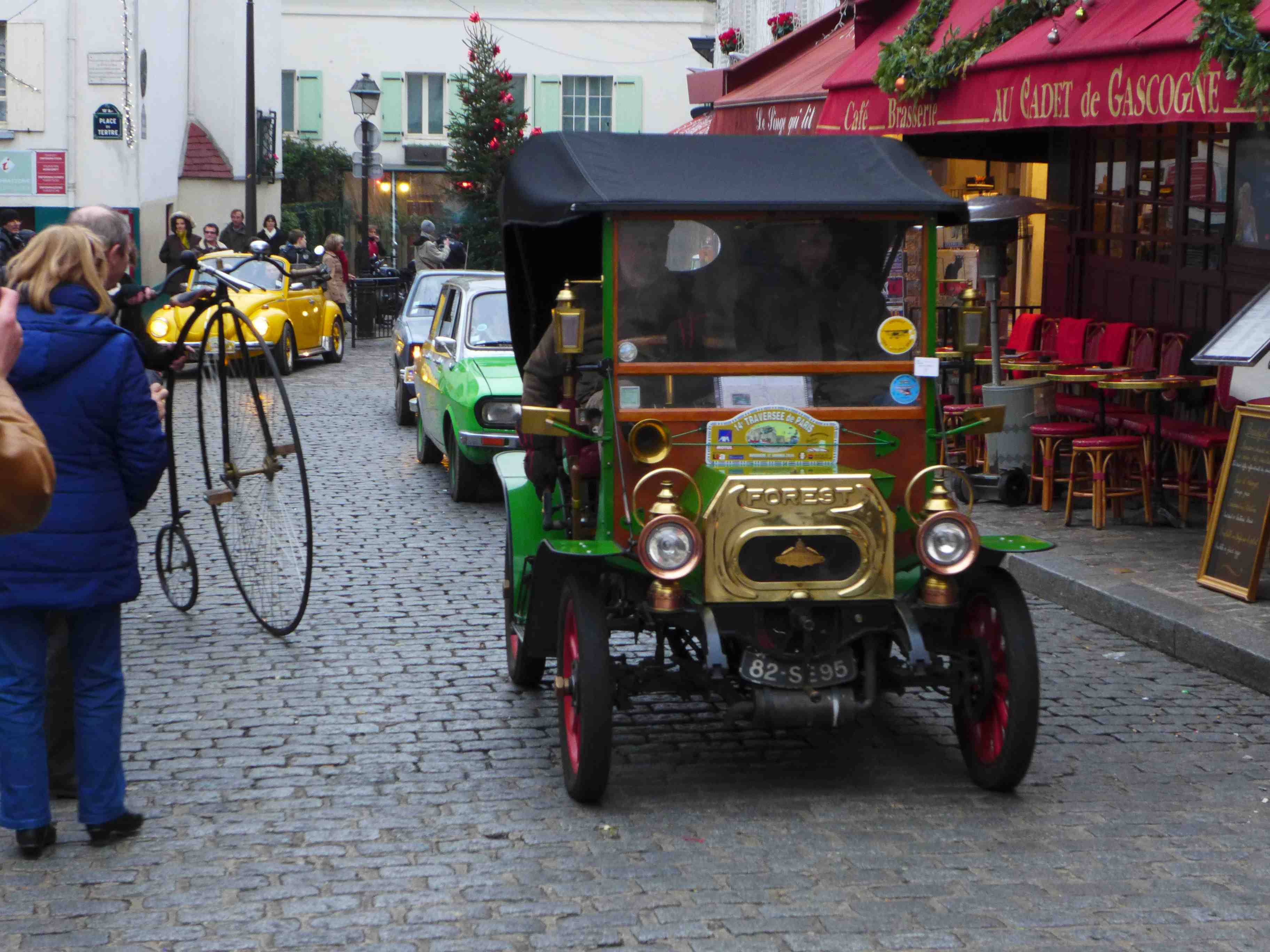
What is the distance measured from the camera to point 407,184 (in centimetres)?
4522

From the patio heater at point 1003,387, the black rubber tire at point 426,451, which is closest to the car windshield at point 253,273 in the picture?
the black rubber tire at point 426,451

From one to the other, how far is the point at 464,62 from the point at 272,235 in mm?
18018

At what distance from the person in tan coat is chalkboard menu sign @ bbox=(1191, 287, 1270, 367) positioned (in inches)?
228

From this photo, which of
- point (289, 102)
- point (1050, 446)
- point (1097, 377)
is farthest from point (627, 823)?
point (289, 102)

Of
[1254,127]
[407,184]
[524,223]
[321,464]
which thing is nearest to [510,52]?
[407,184]

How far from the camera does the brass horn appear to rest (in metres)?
5.54

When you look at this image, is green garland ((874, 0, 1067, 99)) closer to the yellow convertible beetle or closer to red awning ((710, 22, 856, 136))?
red awning ((710, 22, 856, 136))

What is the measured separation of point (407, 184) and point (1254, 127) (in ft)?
121

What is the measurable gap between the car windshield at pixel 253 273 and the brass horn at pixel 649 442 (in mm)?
15919

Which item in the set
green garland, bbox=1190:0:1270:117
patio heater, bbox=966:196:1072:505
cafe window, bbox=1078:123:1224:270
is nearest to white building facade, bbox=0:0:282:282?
cafe window, bbox=1078:123:1224:270

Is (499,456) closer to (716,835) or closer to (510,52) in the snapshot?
(716,835)

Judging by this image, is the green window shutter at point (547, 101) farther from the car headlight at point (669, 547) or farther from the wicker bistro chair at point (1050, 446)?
the car headlight at point (669, 547)

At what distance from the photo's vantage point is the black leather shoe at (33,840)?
4824mm

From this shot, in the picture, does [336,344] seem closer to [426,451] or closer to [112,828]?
[426,451]
